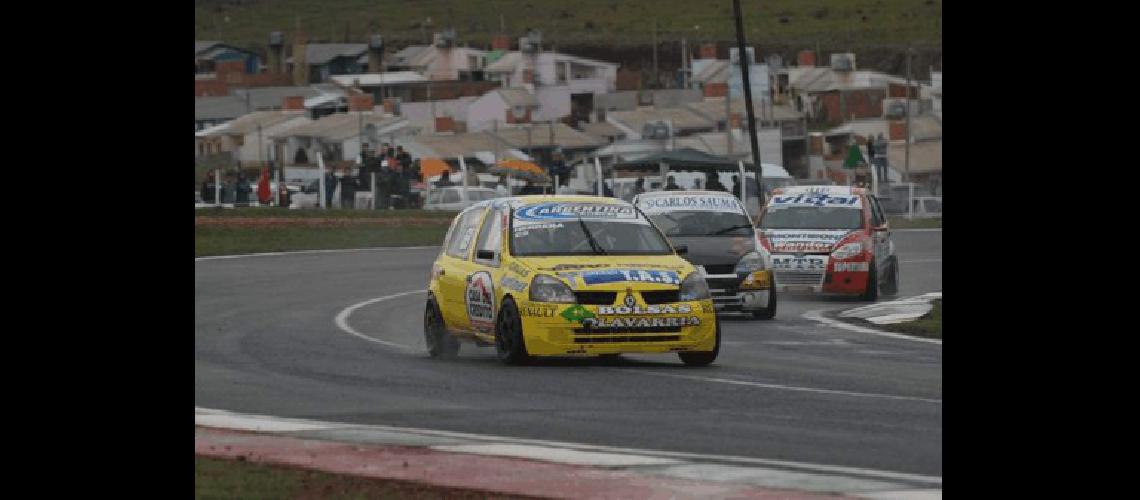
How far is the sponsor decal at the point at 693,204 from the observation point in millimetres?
28203

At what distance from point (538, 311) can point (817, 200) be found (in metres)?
12.6

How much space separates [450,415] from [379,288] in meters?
18.5

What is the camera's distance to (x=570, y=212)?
20.9 m

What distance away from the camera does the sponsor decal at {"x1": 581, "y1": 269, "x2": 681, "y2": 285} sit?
63.3ft

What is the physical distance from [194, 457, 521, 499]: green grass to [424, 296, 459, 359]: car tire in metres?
8.12

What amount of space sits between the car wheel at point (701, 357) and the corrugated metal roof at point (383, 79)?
137 metres

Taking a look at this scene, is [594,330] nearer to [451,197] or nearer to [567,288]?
[567,288]

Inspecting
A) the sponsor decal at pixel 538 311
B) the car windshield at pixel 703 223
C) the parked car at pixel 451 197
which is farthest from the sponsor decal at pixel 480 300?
the parked car at pixel 451 197

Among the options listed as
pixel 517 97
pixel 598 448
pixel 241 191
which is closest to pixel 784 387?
pixel 598 448

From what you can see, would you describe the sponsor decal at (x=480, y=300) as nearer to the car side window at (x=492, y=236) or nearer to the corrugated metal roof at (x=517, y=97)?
the car side window at (x=492, y=236)

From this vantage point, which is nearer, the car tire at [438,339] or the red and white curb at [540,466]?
the red and white curb at [540,466]
